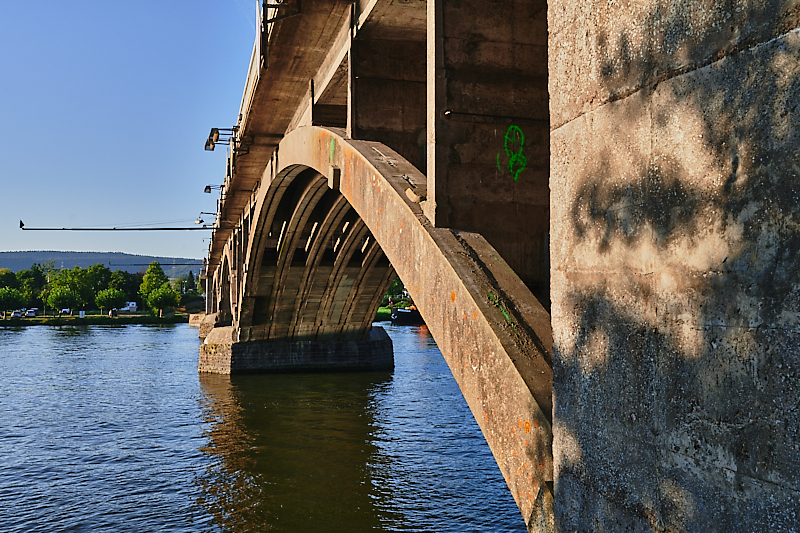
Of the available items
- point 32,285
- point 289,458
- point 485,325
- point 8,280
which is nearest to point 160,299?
point 32,285

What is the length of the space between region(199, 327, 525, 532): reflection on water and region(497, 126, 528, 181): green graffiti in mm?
5892

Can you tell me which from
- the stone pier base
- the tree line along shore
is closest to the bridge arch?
the stone pier base

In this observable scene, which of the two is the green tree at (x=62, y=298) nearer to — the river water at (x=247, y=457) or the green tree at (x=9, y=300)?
the green tree at (x=9, y=300)

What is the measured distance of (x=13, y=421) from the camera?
18922 mm

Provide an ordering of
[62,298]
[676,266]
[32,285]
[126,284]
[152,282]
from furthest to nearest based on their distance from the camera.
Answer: [126,284] → [32,285] → [152,282] → [62,298] → [676,266]

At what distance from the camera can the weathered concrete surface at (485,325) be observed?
418 cm

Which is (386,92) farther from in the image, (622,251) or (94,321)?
(94,321)

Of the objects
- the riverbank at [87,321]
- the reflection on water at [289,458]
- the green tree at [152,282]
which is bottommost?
the reflection on water at [289,458]

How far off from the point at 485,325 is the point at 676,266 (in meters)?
2.22

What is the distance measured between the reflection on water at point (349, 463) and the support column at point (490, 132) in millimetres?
5507

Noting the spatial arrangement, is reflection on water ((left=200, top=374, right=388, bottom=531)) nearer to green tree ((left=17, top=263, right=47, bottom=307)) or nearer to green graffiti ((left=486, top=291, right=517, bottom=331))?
green graffiti ((left=486, top=291, right=517, bottom=331))

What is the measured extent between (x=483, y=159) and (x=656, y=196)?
12.0ft

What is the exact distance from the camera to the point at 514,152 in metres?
6.65

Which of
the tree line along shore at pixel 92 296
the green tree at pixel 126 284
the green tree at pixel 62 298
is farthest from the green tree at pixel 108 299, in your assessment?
the green tree at pixel 126 284
